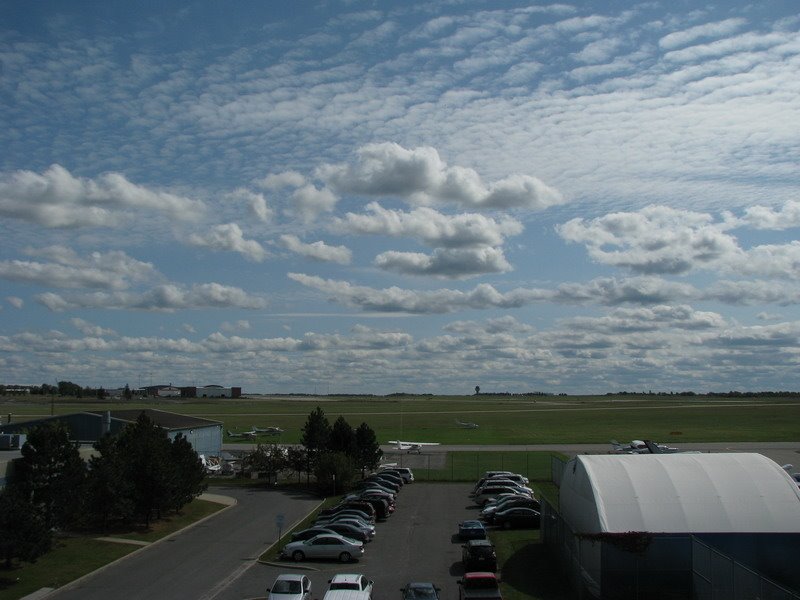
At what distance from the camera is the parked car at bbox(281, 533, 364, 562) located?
114ft

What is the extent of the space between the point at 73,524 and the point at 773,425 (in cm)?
11927

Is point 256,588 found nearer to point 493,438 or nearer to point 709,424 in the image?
point 493,438

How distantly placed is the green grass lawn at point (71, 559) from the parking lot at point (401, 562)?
7.49 meters

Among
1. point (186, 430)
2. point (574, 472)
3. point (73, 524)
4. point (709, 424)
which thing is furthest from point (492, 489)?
point (709, 424)

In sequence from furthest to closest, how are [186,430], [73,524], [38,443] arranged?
[186,430], [73,524], [38,443]

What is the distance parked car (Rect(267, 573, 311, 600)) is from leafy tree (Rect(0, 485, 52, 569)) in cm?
1173

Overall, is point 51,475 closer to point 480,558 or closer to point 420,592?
point 480,558

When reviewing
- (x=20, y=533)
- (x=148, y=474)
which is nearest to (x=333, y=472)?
(x=148, y=474)

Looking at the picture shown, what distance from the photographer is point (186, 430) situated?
261ft

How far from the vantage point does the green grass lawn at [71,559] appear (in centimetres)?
3064

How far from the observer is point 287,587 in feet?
86.5

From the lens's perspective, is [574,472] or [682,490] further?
[574,472]

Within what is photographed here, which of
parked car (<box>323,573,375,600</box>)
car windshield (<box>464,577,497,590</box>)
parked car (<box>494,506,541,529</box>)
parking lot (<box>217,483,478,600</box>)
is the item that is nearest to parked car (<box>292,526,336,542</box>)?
parking lot (<box>217,483,478,600</box>)

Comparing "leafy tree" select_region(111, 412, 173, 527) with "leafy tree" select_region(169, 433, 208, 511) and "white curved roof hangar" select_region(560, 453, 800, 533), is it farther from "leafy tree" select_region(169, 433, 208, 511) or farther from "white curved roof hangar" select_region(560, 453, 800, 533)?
"white curved roof hangar" select_region(560, 453, 800, 533)
